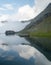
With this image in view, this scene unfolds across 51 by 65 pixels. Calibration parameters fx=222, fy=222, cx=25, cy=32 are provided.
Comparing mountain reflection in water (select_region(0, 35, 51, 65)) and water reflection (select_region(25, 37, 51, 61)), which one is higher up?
mountain reflection in water (select_region(0, 35, 51, 65))

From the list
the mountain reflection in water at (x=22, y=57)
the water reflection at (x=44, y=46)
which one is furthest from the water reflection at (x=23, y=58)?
the water reflection at (x=44, y=46)

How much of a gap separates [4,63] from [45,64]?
8.83 meters

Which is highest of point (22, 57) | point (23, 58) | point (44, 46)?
point (23, 58)

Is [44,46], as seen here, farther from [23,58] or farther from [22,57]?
[23,58]

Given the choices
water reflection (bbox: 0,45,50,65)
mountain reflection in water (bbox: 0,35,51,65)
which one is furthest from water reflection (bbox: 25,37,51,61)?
water reflection (bbox: 0,45,50,65)

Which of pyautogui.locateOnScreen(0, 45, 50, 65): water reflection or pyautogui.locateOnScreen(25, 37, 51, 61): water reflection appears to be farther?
pyautogui.locateOnScreen(25, 37, 51, 61): water reflection

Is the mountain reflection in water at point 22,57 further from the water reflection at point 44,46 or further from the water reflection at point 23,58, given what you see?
the water reflection at point 44,46

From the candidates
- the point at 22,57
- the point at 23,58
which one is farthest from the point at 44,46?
the point at 23,58

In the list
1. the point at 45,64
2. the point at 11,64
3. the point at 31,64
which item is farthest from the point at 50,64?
the point at 11,64

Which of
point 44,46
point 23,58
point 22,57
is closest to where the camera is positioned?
point 23,58

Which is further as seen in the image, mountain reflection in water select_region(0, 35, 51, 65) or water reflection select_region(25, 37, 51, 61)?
water reflection select_region(25, 37, 51, 61)

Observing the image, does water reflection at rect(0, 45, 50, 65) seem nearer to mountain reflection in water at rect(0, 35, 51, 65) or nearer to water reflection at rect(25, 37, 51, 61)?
mountain reflection in water at rect(0, 35, 51, 65)

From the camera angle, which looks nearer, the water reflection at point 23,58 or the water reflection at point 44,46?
the water reflection at point 23,58

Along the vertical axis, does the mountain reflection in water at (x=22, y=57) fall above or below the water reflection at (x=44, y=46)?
above
